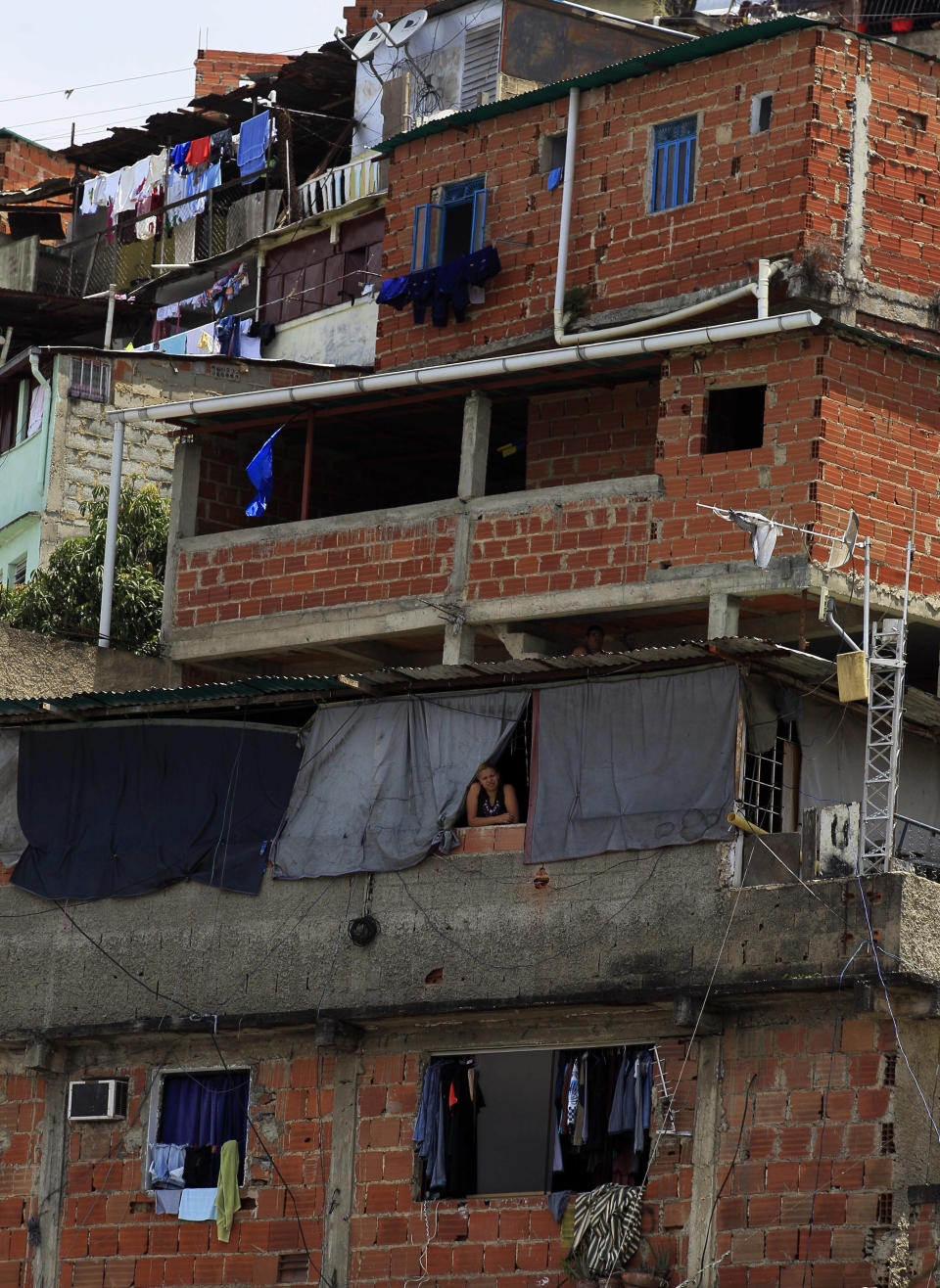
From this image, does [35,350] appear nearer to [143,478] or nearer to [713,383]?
[143,478]

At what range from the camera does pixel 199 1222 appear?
19562mm

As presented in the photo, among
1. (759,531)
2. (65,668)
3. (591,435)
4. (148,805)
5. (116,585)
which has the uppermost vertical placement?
(591,435)

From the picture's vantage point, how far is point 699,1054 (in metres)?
18.0

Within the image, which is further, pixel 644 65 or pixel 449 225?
pixel 449 225

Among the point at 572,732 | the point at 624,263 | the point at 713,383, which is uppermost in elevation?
the point at 624,263

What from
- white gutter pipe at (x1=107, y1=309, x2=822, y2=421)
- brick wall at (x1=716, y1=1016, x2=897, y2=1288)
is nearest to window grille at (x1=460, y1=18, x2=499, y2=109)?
white gutter pipe at (x1=107, y1=309, x2=822, y2=421)

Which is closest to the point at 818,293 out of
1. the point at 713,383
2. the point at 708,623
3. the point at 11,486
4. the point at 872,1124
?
the point at 713,383

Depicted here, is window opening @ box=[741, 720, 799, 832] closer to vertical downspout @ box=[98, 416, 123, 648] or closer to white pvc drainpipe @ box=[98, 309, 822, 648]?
white pvc drainpipe @ box=[98, 309, 822, 648]

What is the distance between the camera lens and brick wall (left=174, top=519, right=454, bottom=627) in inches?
917

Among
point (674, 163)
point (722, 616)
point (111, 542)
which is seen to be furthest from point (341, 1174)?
point (674, 163)

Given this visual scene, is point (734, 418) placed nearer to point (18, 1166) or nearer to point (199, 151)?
point (18, 1166)

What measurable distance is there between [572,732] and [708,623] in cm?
248

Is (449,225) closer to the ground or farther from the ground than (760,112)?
closer to the ground

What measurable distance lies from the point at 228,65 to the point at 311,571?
917 inches
